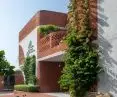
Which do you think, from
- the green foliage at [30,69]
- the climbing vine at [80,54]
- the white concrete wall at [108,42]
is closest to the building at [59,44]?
the white concrete wall at [108,42]

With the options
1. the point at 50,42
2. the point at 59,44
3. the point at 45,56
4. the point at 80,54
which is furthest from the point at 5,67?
the point at 80,54

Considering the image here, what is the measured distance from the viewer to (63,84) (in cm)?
1562

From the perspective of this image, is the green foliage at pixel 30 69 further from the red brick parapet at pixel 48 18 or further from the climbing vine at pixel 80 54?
the climbing vine at pixel 80 54

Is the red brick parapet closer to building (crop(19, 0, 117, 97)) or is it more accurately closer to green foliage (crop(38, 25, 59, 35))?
building (crop(19, 0, 117, 97))

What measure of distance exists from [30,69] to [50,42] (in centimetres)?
540

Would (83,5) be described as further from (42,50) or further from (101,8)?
(42,50)

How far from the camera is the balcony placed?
18625 millimetres

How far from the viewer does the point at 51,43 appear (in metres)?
20.0

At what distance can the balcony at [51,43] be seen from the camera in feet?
61.1

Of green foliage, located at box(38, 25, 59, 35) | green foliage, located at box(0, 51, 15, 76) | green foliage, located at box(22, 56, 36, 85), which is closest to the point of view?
green foliage, located at box(38, 25, 59, 35)

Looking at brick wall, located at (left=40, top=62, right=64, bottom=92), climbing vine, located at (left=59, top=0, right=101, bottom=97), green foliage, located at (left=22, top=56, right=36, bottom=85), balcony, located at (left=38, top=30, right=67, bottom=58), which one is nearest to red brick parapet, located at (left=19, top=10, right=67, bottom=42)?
balcony, located at (left=38, top=30, right=67, bottom=58)

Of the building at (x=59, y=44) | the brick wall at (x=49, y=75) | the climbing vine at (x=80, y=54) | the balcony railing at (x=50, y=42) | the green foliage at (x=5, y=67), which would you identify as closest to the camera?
the building at (x=59, y=44)

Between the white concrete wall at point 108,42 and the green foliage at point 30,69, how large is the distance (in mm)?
10634

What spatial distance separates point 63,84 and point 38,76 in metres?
7.79
